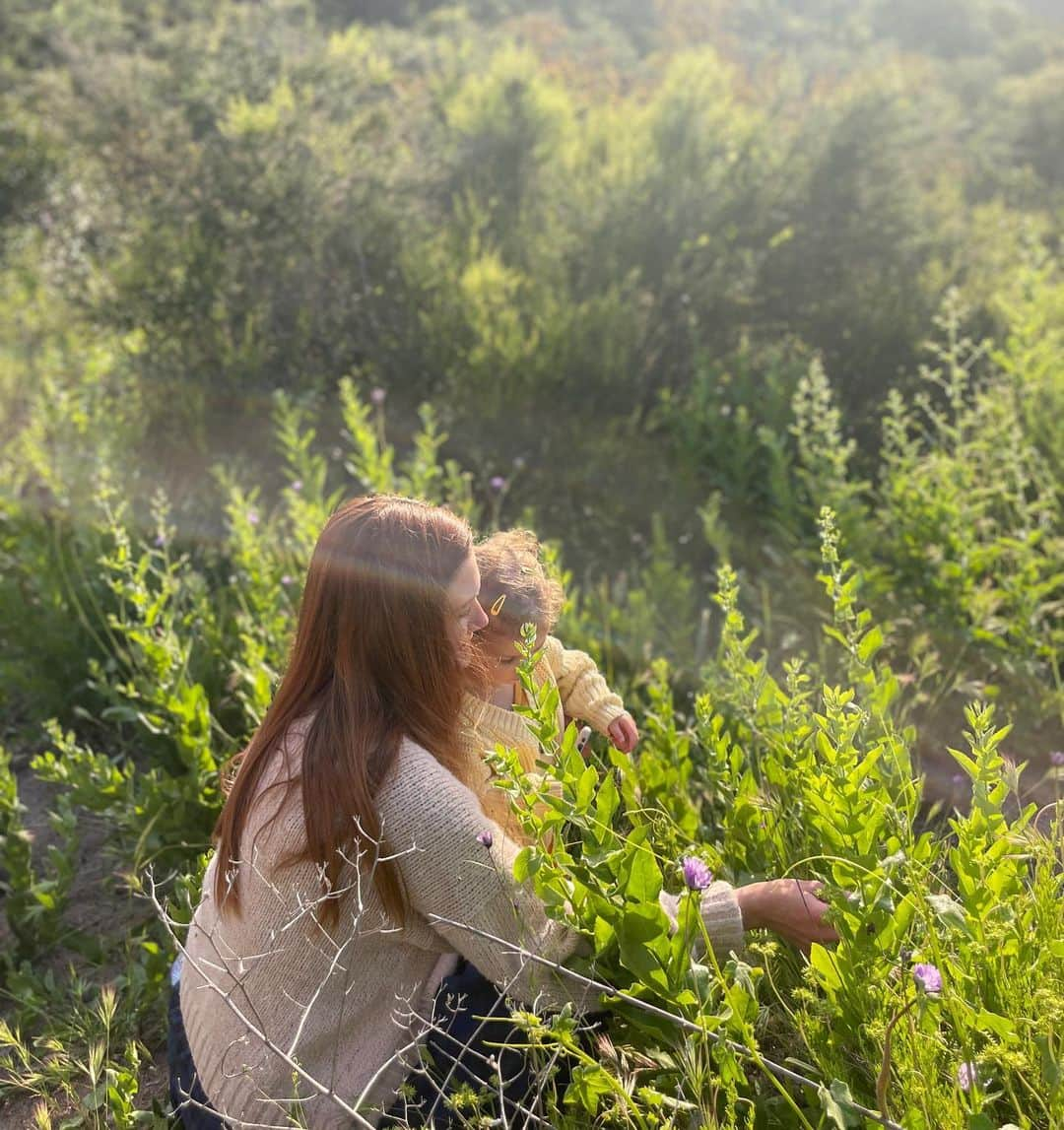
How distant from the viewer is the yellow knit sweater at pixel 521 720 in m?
1.81

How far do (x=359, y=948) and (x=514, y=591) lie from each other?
0.68 metres

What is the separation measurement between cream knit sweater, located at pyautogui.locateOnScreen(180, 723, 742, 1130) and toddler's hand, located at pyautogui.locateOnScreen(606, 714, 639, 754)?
0.59m

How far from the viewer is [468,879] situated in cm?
162

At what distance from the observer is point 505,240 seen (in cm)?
556

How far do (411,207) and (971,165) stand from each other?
226 inches

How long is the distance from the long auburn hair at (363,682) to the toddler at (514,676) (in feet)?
0.44

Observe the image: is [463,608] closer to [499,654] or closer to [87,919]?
[499,654]

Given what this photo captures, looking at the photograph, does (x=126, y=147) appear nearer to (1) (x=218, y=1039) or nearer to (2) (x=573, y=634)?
(2) (x=573, y=634)

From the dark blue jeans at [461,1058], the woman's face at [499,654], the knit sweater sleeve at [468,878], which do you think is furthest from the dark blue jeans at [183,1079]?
the woman's face at [499,654]

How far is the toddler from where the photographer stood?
6.02ft

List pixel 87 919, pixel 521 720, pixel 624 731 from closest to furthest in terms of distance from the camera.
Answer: pixel 521 720 → pixel 624 731 → pixel 87 919

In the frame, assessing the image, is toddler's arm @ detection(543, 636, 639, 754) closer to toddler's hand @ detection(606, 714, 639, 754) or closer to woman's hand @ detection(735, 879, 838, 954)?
toddler's hand @ detection(606, 714, 639, 754)

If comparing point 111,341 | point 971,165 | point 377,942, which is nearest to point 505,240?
point 111,341

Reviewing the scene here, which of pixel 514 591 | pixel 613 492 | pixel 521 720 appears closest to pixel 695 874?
pixel 521 720
